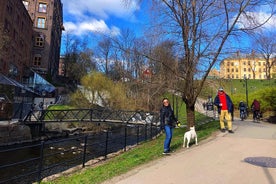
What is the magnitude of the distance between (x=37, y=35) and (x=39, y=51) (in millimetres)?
3230

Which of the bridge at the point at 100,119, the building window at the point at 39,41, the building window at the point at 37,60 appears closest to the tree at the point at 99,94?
the bridge at the point at 100,119

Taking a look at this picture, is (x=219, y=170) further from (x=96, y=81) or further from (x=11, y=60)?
(x=11, y=60)

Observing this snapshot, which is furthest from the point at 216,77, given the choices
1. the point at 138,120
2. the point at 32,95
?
the point at 32,95

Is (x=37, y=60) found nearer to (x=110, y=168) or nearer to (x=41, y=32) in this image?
(x=41, y=32)

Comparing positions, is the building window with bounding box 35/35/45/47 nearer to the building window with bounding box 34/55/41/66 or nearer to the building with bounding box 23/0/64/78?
the building with bounding box 23/0/64/78

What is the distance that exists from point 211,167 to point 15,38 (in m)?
40.0

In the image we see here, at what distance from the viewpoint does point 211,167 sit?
22.6 feet

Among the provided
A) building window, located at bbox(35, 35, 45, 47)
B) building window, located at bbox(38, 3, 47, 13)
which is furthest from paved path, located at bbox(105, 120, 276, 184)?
building window, located at bbox(38, 3, 47, 13)

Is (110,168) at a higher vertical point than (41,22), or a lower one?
lower

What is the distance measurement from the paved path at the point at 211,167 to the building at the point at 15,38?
29.1 metres

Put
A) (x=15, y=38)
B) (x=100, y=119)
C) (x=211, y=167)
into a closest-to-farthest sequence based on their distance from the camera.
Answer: (x=211, y=167) < (x=100, y=119) < (x=15, y=38)

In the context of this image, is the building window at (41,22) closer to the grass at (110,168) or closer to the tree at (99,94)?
the tree at (99,94)

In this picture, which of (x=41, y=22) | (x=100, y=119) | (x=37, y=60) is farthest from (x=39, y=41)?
(x=100, y=119)

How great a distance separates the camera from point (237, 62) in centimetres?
1332
